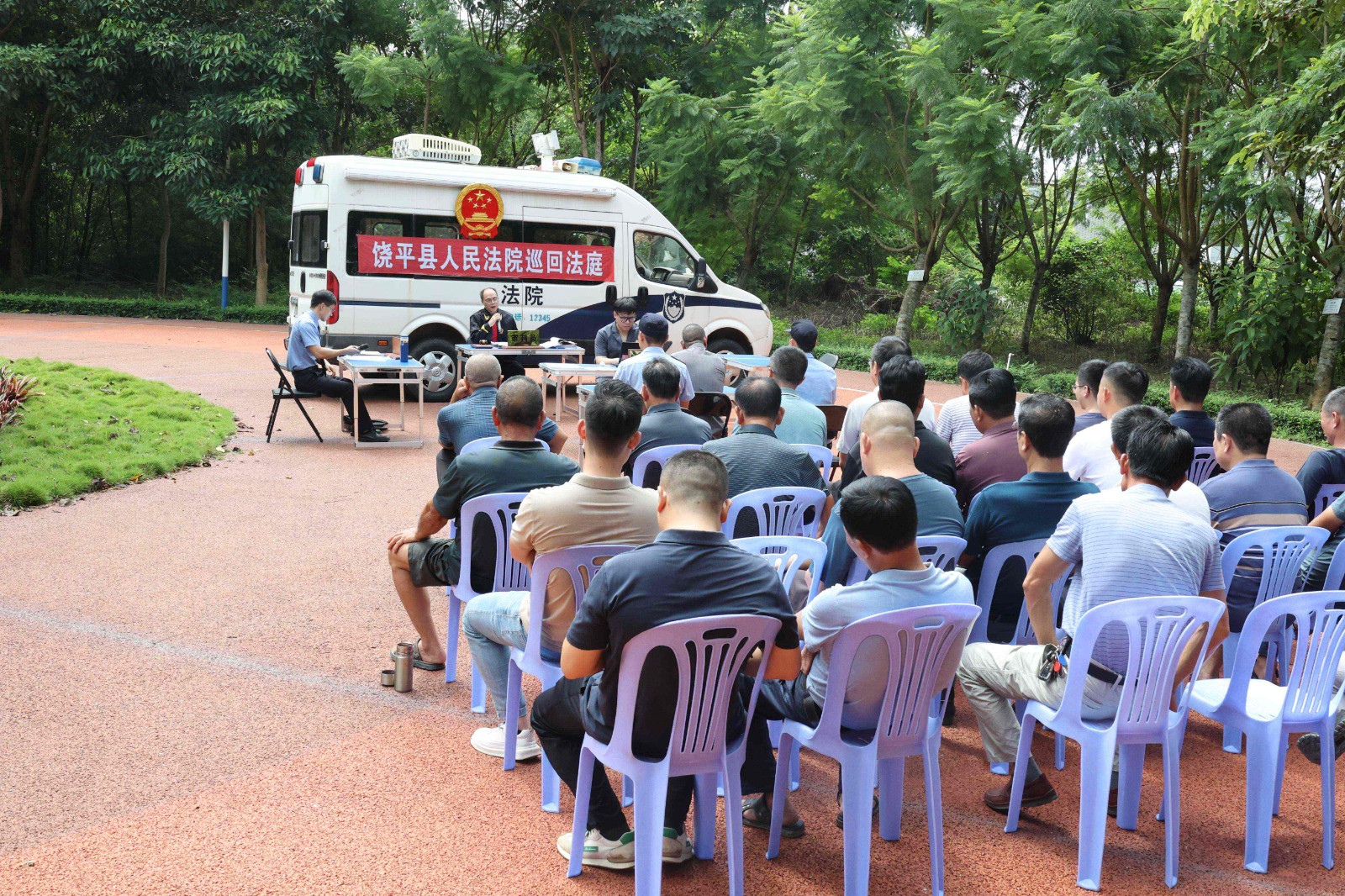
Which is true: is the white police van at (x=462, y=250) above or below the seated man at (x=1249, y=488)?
above

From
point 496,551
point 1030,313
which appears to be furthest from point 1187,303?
point 496,551

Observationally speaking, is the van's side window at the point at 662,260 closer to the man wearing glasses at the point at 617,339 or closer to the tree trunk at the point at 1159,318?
the man wearing glasses at the point at 617,339

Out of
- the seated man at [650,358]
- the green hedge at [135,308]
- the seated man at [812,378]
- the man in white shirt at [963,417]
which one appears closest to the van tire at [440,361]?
the seated man at [650,358]

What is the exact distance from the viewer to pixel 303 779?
12.3 ft

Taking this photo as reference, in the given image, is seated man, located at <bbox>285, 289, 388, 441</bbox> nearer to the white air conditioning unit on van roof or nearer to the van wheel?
the van wheel

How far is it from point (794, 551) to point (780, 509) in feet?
2.59

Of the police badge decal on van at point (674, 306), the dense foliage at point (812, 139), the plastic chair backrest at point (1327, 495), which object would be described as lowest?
the plastic chair backrest at point (1327, 495)

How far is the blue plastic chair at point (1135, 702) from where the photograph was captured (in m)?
3.15

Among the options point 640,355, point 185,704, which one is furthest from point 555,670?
point 640,355

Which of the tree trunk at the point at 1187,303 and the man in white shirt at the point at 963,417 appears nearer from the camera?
the man in white shirt at the point at 963,417

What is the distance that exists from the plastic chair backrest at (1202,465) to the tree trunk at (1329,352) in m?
9.00

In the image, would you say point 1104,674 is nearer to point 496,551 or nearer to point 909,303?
point 496,551

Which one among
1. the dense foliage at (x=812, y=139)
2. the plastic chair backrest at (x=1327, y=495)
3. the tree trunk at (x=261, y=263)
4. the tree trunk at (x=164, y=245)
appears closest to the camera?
the plastic chair backrest at (x=1327, y=495)

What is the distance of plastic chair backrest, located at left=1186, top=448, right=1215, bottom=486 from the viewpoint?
624 cm
